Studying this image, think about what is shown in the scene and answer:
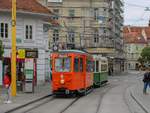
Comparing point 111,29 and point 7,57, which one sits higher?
point 111,29

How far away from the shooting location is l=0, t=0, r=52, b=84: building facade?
154 feet

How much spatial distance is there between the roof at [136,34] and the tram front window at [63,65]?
147647mm

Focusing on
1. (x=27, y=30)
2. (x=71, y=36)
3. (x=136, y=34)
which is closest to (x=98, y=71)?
(x=27, y=30)

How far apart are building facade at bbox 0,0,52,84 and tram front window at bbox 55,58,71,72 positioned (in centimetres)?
965

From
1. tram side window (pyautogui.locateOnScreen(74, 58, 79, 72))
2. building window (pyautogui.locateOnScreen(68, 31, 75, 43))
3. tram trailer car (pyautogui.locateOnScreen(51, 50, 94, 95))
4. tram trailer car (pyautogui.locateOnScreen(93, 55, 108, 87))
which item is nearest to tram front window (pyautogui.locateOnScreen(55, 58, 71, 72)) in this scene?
tram trailer car (pyautogui.locateOnScreen(51, 50, 94, 95))

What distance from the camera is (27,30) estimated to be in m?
48.6

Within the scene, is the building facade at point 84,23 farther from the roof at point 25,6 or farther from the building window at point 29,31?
the building window at point 29,31

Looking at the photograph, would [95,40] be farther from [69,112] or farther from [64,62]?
[69,112]

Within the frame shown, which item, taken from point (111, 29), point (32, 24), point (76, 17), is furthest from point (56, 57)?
point (111, 29)

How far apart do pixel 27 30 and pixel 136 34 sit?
145 m

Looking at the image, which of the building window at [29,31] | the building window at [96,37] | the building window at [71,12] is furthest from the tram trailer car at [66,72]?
the building window at [96,37]

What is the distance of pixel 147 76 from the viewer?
3953 centimetres

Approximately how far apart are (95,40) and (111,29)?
29.7 ft

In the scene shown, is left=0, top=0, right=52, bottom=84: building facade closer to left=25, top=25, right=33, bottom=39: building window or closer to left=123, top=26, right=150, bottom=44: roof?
left=25, top=25, right=33, bottom=39: building window
